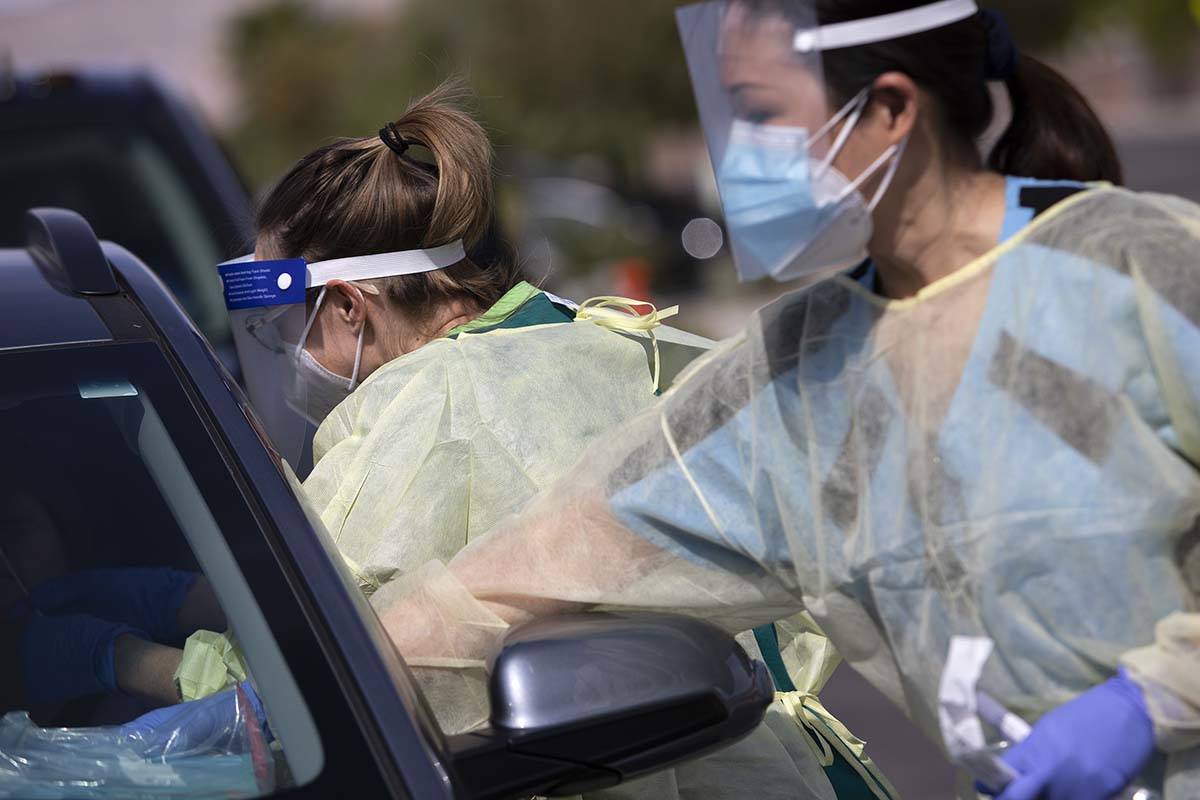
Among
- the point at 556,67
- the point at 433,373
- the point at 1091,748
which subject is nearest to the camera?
the point at 1091,748

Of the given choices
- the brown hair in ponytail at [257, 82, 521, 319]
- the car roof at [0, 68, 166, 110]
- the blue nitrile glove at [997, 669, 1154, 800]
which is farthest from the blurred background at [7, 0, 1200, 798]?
the blue nitrile glove at [997, 669, 1154, 800]

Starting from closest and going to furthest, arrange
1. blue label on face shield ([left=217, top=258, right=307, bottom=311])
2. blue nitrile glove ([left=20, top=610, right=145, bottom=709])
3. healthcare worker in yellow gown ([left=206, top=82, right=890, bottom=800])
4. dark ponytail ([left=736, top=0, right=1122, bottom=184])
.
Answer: dark ponytail ([left=736, top=0, right=1122, bottom=184])
blue nitrile glove ([left=20, top=610, right=145, bottom=709])
healthcare worker in yellow gown ([left=206, top=82, right=890, bottom=800])
blue label on face shield ([left=217, top=258, right=307, bottom=311])

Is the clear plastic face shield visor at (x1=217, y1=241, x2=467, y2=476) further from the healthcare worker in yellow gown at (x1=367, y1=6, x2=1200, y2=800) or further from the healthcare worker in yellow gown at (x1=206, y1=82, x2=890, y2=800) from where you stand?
the healthcare worker in yellow gown at (x1=367, y1=6, x2=1200, y2=800)

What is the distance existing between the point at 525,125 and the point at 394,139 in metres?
29.4

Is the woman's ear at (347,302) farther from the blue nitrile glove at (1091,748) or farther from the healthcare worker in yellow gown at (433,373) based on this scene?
the blue nitrile glove at (1091,748)

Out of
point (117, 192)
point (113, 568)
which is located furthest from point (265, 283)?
point (117, 192)

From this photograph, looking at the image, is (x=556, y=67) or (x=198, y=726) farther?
(x=556, y=67)

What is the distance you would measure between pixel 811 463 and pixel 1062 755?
0.44 meters

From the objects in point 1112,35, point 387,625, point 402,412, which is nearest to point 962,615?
point 387,625

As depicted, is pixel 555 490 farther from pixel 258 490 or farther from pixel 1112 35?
pixel 1112 35

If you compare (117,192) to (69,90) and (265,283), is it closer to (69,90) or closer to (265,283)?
(69,90)

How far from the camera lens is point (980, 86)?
1.89 meters

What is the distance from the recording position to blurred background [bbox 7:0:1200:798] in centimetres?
491

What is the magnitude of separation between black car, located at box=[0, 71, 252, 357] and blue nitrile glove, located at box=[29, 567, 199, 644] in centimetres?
270
